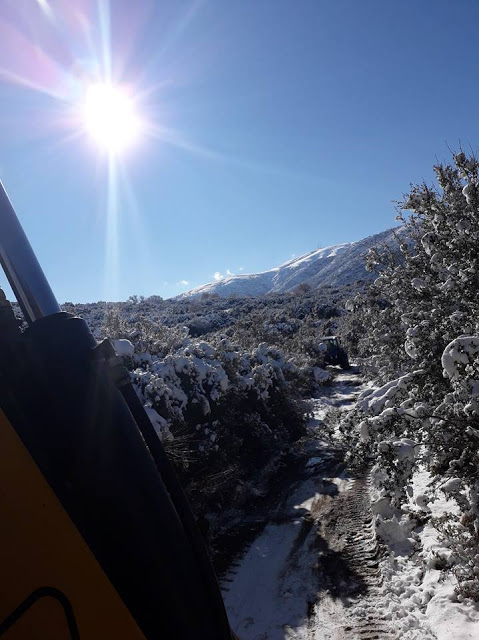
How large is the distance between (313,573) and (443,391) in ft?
15.8

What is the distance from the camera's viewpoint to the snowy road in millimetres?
7000

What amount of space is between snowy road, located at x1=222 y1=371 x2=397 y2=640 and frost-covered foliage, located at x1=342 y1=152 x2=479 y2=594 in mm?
2013

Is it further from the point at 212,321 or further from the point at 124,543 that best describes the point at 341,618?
the point at 212,321

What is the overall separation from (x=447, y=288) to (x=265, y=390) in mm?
12246

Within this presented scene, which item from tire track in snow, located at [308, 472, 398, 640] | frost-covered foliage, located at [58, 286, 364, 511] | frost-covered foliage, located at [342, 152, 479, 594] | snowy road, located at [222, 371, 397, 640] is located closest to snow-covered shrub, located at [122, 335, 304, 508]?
frost-covered foliage, located at [58, 286, 364, 511]

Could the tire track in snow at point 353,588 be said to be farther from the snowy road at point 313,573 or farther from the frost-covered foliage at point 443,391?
the frost-covered foliage at point 443,391

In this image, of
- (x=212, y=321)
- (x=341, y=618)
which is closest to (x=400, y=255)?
(x=341, y=618)

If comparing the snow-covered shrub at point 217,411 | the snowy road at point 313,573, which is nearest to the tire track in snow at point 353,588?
the snowy road at point 313,573

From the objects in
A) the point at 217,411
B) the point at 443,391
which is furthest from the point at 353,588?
the point at 217,411

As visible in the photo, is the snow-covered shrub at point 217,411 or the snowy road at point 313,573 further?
the snow-covered shrub at point 217,411

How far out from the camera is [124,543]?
117 centimetres

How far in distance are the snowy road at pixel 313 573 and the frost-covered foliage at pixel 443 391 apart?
201 centimetres

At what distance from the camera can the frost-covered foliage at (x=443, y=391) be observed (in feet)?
19.3

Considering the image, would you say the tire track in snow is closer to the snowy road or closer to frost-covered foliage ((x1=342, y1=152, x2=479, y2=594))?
the snowy road
